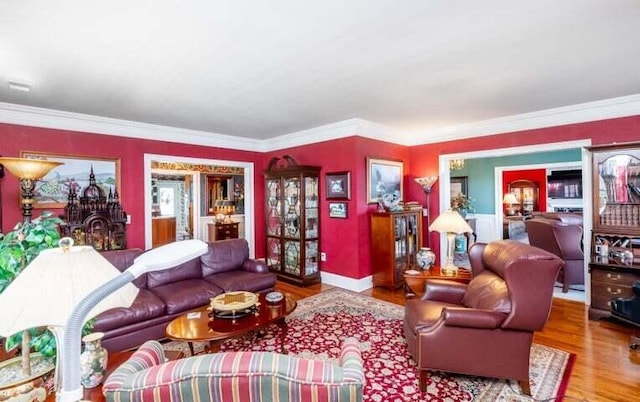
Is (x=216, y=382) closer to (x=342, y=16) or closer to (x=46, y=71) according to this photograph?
(x=342, y=16)

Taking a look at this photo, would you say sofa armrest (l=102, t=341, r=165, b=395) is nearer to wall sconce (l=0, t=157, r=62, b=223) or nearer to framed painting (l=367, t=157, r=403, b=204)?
wall sconce (l=0, t=157, r=62, b=223)

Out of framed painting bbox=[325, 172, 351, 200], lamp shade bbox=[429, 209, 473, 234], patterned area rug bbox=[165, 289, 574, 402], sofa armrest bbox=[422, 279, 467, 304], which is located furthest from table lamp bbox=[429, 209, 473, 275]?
framed painting bbox=[325, 172, 351, 200]

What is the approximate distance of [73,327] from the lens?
69 centimetres

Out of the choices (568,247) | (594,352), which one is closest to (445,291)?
(594,352)

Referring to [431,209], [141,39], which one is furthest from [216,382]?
[431,209]

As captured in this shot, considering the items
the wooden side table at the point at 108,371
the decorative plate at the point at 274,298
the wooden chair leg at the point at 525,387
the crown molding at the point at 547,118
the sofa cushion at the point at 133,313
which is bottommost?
the wooden chair leg at the point at 525,387

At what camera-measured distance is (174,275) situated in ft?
11.5

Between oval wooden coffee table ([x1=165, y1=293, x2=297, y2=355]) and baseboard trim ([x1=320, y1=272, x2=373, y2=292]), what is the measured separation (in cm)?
189

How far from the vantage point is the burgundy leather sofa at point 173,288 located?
2688mm

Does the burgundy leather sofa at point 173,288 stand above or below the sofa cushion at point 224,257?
below

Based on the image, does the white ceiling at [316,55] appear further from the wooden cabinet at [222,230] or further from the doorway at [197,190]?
the wooden cabinet at [222,230]

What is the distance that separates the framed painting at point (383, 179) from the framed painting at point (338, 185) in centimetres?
33

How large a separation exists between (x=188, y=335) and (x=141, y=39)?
211 cm

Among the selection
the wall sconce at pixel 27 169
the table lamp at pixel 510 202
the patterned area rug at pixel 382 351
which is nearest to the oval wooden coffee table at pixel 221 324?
the patterned area rug at pixel 382 351
